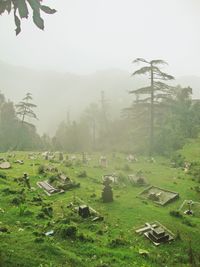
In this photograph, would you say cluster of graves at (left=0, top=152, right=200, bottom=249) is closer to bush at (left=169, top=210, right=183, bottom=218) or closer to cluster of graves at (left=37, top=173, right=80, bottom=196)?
cluster of graves at (left=37, top=173, right=80, bottom=196)

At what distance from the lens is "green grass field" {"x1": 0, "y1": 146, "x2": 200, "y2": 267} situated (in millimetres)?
8528

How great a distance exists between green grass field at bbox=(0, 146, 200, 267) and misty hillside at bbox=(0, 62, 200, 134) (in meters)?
62.2

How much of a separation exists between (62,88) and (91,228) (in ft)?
392

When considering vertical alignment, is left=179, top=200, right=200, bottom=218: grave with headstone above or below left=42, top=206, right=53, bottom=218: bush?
below

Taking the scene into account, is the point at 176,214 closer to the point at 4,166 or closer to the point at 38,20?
the point at 38,20

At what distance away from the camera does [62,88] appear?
419 feet

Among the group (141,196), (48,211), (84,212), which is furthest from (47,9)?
(141,196)

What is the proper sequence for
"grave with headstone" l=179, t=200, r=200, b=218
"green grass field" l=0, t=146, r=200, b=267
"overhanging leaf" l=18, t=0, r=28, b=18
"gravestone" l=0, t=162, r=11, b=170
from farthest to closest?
"gravestone" l=0, t=162, r=11, b=170 < "grave with headstone" l=179, t=200, r=200, b=218 < "green grass field" l=0, t=146, r=200, b=267 < "overhanging leaf" l=18, t=0, r=28, b=18

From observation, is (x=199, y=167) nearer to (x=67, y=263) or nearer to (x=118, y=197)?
(x=118, y=197)

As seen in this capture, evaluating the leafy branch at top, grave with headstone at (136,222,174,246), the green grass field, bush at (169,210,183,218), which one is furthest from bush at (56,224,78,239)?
the leafy branch at top

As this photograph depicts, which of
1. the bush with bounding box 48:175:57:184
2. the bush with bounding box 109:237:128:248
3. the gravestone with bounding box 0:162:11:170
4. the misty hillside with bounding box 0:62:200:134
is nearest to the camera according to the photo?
the bush with bounding box 109:237:128:248

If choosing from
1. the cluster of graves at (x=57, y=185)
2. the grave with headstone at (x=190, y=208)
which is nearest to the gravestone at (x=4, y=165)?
the cluster of graves at (x=57, y=185)

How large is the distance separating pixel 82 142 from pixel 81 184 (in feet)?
84.6

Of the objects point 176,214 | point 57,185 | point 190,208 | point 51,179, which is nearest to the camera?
point 176,214
